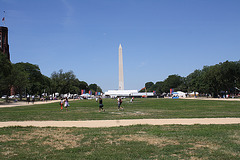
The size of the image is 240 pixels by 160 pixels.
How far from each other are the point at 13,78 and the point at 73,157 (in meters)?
65.9

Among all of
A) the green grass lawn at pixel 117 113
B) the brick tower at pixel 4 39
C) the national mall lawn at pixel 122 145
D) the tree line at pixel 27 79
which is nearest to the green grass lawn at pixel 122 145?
the national mall lawn at pixel 122 145

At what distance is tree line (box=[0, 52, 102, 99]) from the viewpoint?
59178 mm

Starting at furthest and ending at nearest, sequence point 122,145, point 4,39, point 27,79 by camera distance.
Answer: point 4,39
point 27,79
point 122,145

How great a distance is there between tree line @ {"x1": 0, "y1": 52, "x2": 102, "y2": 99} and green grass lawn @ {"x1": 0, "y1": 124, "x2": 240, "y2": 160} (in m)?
49.7

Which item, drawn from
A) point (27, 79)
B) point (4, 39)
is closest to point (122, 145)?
point (27, 79)

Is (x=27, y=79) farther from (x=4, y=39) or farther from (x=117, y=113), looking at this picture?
(x=117, y=113)

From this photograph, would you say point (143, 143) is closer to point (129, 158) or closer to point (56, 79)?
point (129, 158)

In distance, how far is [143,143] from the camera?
9703 millimetres

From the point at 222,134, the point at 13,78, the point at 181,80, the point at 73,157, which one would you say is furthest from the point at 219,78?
the point at 181,80

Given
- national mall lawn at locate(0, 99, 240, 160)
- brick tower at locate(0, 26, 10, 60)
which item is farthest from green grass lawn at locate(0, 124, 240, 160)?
brick tower at locate(0, 26, 10, 60)

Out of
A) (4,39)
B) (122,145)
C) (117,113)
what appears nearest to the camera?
(122,145)

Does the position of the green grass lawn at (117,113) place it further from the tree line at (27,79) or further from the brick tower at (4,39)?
the brick tower at (4,39)

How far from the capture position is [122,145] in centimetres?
942

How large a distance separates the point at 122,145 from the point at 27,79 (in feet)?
246
